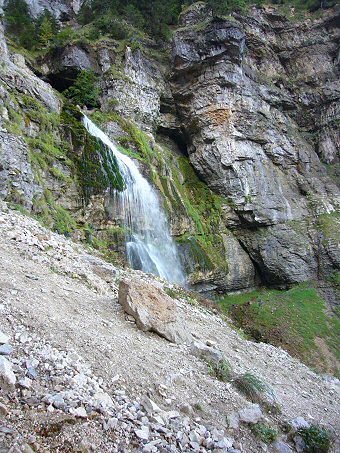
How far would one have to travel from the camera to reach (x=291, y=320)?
19.3 meters

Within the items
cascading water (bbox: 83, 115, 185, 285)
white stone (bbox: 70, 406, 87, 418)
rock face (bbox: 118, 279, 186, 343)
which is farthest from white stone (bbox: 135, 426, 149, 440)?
cascading water (bbox: 83, 115, 185, 285)

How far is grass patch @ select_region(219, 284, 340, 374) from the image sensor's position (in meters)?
17.1

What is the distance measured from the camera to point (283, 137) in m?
27.8

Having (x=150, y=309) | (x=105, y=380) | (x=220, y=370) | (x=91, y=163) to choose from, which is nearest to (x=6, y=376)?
(x=105, y=380)

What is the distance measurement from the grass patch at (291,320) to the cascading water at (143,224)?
200 inches

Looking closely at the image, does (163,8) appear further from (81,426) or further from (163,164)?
(81,426)

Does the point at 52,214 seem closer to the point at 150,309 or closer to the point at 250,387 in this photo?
the point at 150,309

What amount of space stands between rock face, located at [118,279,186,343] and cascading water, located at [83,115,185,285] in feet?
28.1

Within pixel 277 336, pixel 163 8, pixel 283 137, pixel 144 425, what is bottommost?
pixel 277 336

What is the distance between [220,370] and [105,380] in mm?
2257

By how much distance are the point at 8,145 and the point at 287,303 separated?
18.0m

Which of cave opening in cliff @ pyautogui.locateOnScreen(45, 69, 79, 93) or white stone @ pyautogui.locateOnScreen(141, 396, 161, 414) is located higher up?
cave opening in cliff @ pyautogui.locateOnScreen(45, 69, 79, 93)

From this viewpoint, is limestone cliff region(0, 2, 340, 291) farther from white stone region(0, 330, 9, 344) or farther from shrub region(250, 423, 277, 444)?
white stone region(0, 330, 9, 344)

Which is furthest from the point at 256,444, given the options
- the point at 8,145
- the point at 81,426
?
the point at 8,145
